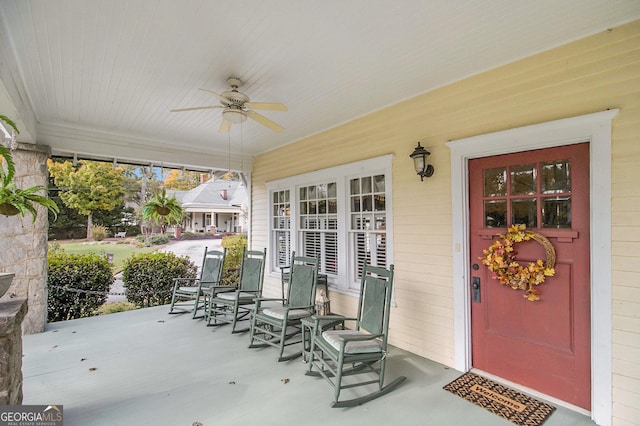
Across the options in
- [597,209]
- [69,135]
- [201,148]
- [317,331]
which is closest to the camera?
[597,209]

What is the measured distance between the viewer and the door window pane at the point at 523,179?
8.77ft

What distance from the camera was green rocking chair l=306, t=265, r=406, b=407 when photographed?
259 centimetres

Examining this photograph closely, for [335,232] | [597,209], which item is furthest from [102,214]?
[597,209]

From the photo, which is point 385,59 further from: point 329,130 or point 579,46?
point 329,130

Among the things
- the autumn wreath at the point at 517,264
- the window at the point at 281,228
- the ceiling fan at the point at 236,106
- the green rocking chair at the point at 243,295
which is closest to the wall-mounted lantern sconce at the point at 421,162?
the autumn wreath at the point at 517,264

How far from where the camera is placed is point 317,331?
302 centimetres

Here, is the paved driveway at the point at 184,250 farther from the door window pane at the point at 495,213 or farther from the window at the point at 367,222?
the door window pane at the point at 495,213

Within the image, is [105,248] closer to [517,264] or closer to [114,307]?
[114,307]

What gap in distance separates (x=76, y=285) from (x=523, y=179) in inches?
258

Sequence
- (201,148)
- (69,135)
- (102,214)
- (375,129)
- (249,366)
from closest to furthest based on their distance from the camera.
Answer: (249,366) → (375,129) → (69,135) → (201,148) → (102,214)

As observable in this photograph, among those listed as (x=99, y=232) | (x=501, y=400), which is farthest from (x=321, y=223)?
(x=99, y=232)

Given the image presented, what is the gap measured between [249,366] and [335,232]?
85.2 inches

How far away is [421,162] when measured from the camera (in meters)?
3.29

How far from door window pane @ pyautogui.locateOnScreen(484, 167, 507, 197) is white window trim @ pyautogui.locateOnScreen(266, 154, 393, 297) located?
1.08m
